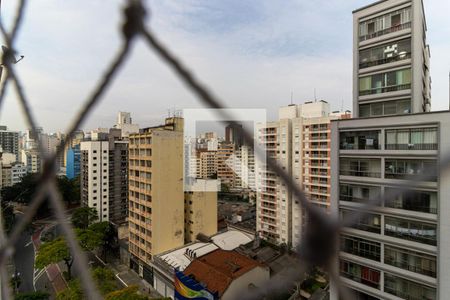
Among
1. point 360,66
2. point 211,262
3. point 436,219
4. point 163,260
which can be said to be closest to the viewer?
point 436,219

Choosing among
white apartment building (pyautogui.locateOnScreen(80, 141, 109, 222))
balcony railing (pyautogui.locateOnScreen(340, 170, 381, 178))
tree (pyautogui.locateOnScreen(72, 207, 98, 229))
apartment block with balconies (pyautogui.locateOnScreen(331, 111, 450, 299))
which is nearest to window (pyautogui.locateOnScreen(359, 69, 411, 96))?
apartment block with balconies (pyautogui.locateOnScreen(331, 111, 450, 299))

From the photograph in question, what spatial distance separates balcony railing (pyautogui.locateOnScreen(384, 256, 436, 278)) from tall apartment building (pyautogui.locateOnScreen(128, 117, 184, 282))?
239 inches

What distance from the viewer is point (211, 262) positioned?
705 centimetres

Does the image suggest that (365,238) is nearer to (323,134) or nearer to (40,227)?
(323,134)

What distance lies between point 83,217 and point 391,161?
36.7 feet

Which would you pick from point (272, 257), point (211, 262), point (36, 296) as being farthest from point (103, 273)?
point (272, 257)

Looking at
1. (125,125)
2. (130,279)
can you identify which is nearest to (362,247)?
(130,279)

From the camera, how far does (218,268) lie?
677cm

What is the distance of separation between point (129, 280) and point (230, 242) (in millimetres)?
3505

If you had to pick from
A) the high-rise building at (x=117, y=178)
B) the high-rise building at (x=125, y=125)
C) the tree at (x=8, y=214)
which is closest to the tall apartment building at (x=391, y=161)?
the high-rise building at (x=117, y=178)

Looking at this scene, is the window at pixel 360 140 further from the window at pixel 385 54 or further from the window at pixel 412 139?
the window at pixel 385 54

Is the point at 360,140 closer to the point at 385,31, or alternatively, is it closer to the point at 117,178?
the point at 385,31

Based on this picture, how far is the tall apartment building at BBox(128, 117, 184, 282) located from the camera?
829 centimetres

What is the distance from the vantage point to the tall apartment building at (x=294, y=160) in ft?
35.0
